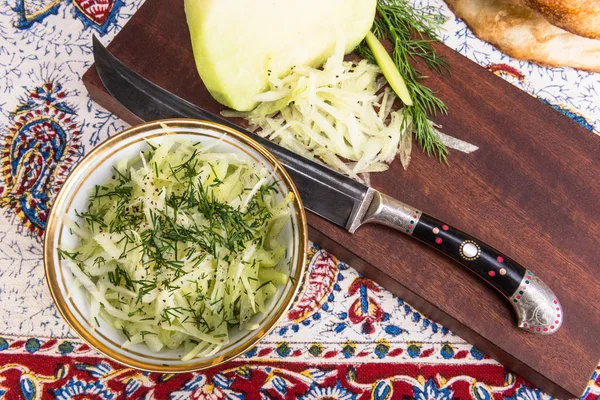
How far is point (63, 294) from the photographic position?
1.72 metres

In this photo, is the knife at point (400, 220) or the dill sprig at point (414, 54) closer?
the knife at point (400, 220)

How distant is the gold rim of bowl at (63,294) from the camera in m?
1.71

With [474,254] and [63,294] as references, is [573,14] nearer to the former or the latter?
[474,254]

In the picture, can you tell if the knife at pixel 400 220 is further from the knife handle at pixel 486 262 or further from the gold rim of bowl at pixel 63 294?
the gold rim of bowl at pixel 63 294

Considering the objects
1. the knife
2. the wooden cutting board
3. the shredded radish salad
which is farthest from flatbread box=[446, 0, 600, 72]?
the shredded radish salad

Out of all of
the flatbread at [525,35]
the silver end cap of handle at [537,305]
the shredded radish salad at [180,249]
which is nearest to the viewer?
the shredded radish salad at [180,249]

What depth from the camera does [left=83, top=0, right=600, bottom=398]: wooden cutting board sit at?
207 centimetres

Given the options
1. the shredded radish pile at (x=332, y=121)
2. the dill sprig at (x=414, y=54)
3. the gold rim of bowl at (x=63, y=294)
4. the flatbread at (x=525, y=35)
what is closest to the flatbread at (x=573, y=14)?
the flatbread at (x=525, y=35)

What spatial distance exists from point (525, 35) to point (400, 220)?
1082 millimetres

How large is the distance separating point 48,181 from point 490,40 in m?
1.90

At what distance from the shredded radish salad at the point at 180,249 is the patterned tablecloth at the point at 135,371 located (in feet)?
1.39

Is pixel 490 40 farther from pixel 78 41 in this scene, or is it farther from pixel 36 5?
pixel 36 5

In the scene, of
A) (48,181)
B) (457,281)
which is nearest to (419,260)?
(457,281)

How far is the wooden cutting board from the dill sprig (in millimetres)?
53
